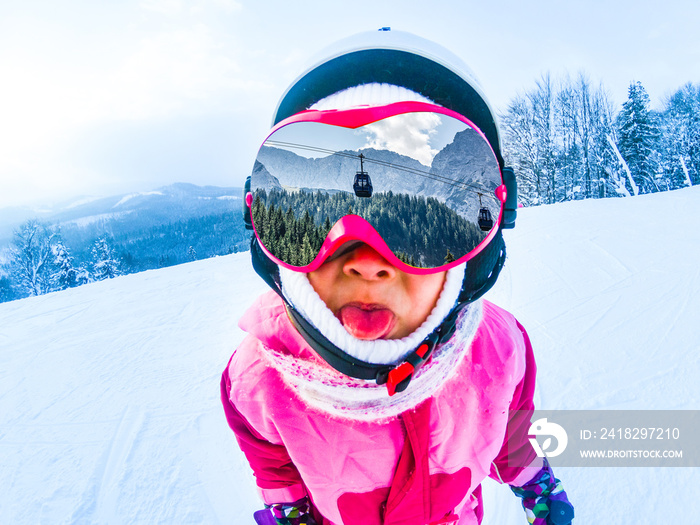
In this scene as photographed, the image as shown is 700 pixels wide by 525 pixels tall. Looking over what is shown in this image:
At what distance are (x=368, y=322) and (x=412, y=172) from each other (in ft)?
1.23

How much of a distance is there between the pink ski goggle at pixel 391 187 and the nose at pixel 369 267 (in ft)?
0.10

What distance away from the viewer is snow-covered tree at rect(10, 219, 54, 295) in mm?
23484

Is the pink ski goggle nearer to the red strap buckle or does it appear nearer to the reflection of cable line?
the reflection of cable line

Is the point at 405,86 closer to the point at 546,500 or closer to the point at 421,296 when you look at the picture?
the point at 421,296

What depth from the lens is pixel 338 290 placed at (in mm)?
801

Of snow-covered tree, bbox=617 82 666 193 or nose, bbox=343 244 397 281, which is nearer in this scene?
nose, bbox=343 244 397 281

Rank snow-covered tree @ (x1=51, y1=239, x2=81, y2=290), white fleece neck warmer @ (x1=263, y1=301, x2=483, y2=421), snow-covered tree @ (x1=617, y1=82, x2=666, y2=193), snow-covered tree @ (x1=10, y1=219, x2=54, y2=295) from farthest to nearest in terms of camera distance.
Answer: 1. snow-covered tree @ (x1=51, y1=239, x2=81, y2=290)
2. snow-covered tree @ (x1=10, y1=219, x2=54, y2=295)
3. snow-covered tree @ (x1=617, y1=82, x2=666, y2=193)
4. white fleece neck warmer @ (x1=263, y1=301, x2=483, y2=421)

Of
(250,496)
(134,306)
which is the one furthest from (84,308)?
(250,496)

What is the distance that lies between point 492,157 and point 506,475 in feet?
3.65

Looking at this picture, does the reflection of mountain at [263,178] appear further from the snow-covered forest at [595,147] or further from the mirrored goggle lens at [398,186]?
the snow-covered forest at [595,147]

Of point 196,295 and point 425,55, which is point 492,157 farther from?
point 196,295

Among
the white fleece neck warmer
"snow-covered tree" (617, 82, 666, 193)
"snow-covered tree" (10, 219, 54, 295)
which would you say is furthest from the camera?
"snow-covered tree" (10, 219, 54, 295)

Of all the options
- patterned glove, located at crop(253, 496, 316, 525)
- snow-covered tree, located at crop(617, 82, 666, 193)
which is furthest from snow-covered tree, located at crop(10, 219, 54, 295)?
snow-covered tree, located at crop(617, 82, 666, 193)

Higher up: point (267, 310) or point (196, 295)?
point (267, 310)
